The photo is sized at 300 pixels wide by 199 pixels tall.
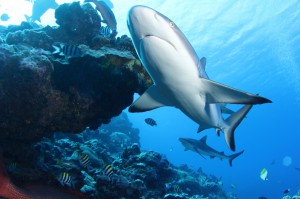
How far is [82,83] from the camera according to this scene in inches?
234

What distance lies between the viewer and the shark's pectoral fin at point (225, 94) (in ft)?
11.1

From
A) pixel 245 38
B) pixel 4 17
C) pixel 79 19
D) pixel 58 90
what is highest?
pixel 245 38

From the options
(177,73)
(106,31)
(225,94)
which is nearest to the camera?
(177,73)

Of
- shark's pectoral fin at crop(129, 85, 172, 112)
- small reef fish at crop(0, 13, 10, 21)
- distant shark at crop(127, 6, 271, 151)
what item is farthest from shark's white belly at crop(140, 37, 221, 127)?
small reef fish at crop(0, 13, 10, 21)

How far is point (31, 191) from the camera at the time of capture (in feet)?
13.0

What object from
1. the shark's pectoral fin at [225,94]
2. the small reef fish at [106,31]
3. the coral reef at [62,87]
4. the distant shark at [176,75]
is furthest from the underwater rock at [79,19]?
the shark's pectoral fin at [225,94]

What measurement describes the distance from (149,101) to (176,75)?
1471 mm

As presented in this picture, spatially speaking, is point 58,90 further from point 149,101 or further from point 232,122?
point 232,122

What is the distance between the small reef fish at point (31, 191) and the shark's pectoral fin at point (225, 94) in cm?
280

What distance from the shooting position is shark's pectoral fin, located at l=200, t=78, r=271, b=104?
133 inches

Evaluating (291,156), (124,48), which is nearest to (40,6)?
(124,48)

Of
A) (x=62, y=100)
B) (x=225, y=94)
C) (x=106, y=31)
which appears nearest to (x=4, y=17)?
(x=106, y=31)

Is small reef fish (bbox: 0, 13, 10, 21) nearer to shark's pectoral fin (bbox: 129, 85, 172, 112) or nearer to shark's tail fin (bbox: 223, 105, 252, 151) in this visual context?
shark's pectoral fin (bbox: 129, 85, 172, 112)

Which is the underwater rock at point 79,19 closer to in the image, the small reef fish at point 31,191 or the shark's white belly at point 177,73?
the shark's white belly at point 177,73
